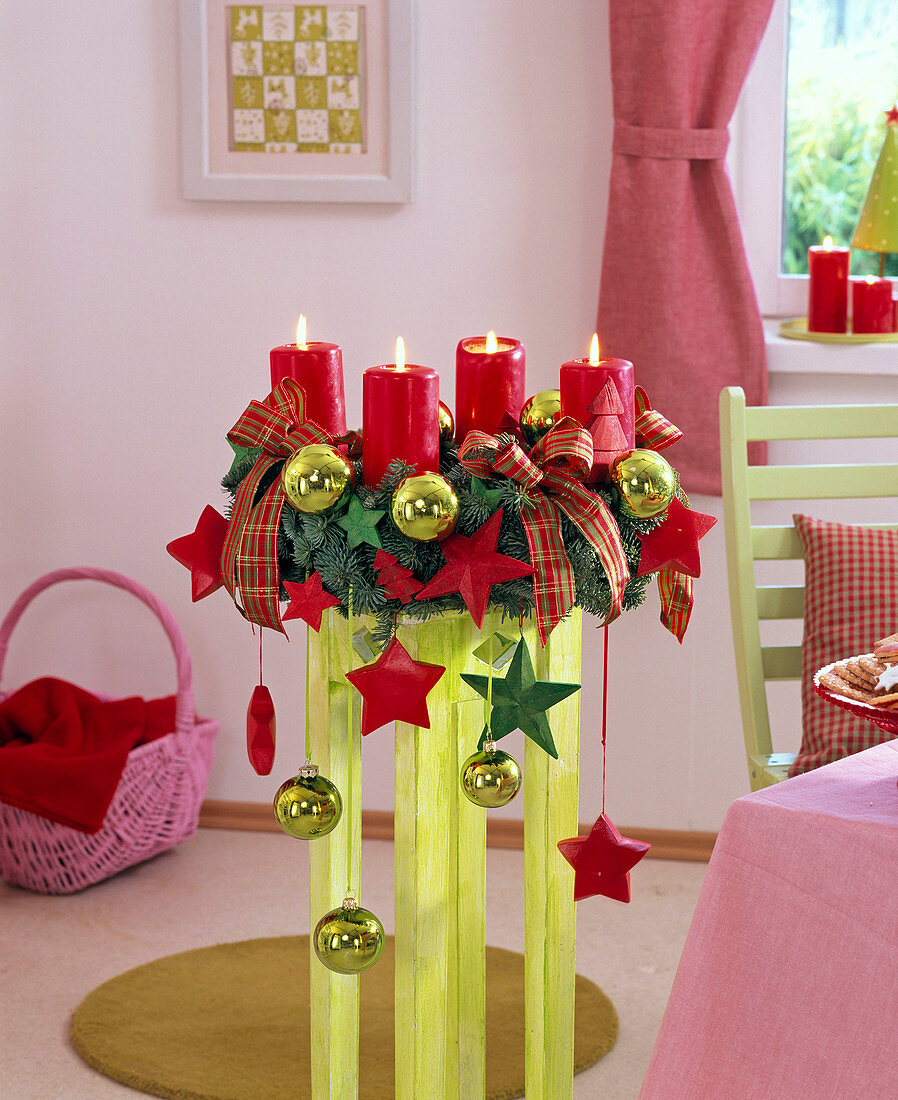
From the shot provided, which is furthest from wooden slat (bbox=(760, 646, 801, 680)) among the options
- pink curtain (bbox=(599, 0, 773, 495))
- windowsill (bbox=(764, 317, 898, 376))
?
windowsill (bbox=(764, 317, 898, 376))

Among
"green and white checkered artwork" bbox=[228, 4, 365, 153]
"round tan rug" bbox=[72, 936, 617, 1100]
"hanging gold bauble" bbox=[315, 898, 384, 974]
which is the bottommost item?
"round tan rug" bbox=[72, 936, 617, 1100]

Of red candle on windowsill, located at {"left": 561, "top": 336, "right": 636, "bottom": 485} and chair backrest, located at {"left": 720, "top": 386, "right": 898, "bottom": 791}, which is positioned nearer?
A: red candle on windowsill, located at {"left": 561, "top": 336, "right": 636, "bottom": 485}

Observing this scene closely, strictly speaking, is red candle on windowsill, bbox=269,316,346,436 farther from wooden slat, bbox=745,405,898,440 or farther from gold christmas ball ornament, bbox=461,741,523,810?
wooden slat, bbox=745,405,898,440

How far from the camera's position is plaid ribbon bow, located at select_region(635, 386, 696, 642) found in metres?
1.26

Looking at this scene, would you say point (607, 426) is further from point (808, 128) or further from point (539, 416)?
point (808, 128)

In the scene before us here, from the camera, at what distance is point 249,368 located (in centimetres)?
242

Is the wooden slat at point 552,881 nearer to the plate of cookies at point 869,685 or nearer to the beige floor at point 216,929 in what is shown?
the plate of cookies at point 869,685

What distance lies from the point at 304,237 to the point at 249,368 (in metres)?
0.25

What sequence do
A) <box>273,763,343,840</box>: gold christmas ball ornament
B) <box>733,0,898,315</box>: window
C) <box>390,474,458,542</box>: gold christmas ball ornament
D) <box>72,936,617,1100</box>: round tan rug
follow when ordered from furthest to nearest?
<box>733,0,898,315</box>: window < <box>72,936,617,1100</box>: round tan rug < <box>273,763,343,840</box>: gold christmas ball ornament < <box>390,474,458,542</box>: gold christmas ball ornament

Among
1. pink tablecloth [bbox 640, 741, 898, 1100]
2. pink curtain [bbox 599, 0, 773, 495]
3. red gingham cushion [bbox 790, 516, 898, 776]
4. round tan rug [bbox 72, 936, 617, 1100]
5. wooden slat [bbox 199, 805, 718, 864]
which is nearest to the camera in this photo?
pink tablecloth [bbox 640, 741, 898, 1100]

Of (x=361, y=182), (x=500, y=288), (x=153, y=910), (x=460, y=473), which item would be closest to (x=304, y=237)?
(x=361, y=182)

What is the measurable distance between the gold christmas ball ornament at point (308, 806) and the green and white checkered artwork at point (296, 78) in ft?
4.57

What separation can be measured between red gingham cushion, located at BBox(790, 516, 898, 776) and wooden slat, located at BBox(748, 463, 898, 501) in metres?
0.07

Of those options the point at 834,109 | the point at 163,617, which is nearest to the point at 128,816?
the point at 163,617
